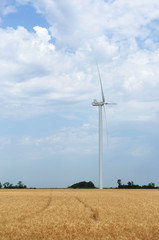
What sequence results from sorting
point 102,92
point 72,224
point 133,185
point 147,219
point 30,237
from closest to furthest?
1. point 30,237
2. point 72,224
3. point 147,219
4. point 102,92
5. point 133,185

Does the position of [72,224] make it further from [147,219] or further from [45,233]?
[147,219]

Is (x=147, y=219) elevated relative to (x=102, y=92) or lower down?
lower down

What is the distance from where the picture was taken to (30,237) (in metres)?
14.4

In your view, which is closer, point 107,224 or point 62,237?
point 62,237

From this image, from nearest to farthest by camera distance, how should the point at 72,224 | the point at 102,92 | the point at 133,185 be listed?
the point at 72,224
the point at 102,92
the point at 133,185

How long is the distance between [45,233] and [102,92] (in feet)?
195

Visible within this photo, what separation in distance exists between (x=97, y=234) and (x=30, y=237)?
262 centimetres

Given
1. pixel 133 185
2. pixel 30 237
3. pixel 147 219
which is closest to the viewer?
pixel 30 237

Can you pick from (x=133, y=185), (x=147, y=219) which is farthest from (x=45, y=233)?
(x=133, y=185)

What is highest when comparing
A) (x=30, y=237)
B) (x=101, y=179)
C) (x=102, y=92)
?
(x=102, y=92)

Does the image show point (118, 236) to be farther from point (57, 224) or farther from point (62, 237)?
point (57, 224)

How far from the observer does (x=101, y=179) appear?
74438 mm

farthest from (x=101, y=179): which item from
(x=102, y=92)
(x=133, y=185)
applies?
(x=133, y=185)

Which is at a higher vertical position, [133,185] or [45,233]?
[133,185]
